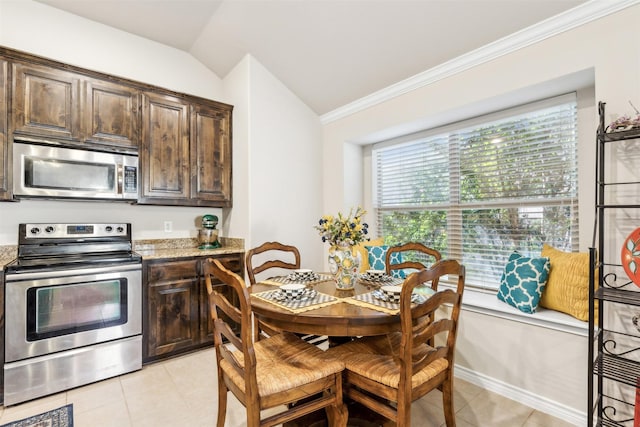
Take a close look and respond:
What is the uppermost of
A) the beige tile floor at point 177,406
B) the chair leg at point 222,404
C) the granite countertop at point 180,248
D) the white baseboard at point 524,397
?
the granite countertop at point 180,248

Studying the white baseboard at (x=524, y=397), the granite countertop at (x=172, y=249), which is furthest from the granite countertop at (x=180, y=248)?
the white baseboard at (x=524, y=397)

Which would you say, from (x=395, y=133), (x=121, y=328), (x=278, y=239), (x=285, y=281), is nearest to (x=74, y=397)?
(x=121, y=328)

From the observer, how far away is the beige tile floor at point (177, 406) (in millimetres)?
1939

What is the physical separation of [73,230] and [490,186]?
3.60 meters

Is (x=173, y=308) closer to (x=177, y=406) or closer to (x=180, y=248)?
(x=180, y=248)

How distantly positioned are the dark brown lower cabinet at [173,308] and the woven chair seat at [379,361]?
65.9 inches

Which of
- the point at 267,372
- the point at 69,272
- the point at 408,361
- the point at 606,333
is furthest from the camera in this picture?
the point at 69,272

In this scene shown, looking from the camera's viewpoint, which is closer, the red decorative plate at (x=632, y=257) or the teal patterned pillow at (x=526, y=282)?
the red decorative plate at (x=632, y=257)

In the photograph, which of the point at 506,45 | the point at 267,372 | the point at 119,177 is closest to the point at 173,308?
the point at 119,177

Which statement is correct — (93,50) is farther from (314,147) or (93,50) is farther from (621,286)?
(621,286)

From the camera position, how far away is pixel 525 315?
2096 millimetres

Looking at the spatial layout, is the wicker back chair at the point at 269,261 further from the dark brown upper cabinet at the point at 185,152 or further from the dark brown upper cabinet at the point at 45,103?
the dark brown upper cabinet at the point at 45,103

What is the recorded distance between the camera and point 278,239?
335 centimetres

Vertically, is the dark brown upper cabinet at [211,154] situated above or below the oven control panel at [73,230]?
above
